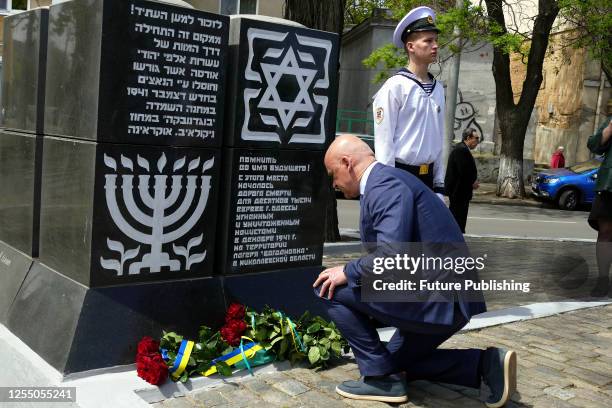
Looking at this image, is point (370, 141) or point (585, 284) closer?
point (585, 284)

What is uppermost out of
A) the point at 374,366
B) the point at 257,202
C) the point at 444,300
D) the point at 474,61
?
the point at 474,61

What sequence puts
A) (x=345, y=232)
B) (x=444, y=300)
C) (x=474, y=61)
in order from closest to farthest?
1. (x=444, y=300)
2. (x=345, y=232)
3. (x=474, y=61)

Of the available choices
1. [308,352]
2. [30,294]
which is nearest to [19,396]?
[30,294]

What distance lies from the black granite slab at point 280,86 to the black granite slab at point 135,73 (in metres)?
0.14

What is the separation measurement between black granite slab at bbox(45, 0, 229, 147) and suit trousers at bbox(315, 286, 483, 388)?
1.41m

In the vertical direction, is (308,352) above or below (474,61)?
below

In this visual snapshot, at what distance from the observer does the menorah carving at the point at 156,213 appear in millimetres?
4066

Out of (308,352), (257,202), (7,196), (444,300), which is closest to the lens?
(444,300)

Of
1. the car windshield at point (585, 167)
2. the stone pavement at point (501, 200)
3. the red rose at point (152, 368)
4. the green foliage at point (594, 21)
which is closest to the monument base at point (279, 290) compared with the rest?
the red rose at point (152, 368)

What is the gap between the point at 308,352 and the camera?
4219mm

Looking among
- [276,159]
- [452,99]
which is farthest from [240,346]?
[452,99]

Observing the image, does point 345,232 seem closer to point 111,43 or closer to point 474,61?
point 111,43

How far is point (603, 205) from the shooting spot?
6715mm

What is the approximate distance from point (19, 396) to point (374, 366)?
1909 mm
